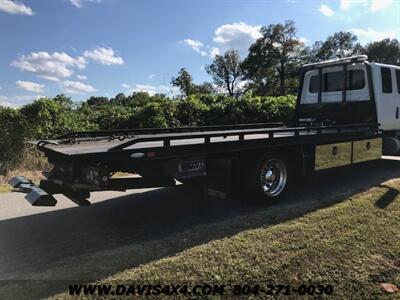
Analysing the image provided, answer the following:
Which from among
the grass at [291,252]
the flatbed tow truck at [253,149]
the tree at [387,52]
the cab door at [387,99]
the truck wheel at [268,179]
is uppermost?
the tree at [387,52]

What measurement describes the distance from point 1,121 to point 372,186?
845cm

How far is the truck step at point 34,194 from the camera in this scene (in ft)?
14.6

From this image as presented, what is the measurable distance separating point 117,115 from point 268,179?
25.2 ft

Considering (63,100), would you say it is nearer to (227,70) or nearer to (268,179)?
(268,179)

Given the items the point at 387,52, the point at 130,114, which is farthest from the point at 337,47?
the point at 130,114

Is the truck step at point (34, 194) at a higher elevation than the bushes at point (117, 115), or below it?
below

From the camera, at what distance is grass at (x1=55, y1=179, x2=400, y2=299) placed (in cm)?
364

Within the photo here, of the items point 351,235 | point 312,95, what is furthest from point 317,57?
point 351,235

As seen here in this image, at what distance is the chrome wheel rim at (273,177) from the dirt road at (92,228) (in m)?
0.26

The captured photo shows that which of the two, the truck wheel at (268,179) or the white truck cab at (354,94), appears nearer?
the truck wheel at (268,179)

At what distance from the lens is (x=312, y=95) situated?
9664 millimetres

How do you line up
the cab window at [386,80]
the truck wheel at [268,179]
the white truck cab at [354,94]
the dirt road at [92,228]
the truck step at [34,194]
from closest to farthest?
the dirt road at [92,228] → the truck step at [34,194] → the truck wheel at [268,179] → the white truck cab at [354,94] → the cab window at [386,80]

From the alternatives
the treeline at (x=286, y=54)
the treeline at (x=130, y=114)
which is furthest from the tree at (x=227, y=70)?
the treeline at (x=130, y=114)

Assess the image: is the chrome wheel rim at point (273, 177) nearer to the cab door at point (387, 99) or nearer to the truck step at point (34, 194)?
the truck step at point (34, 194)
